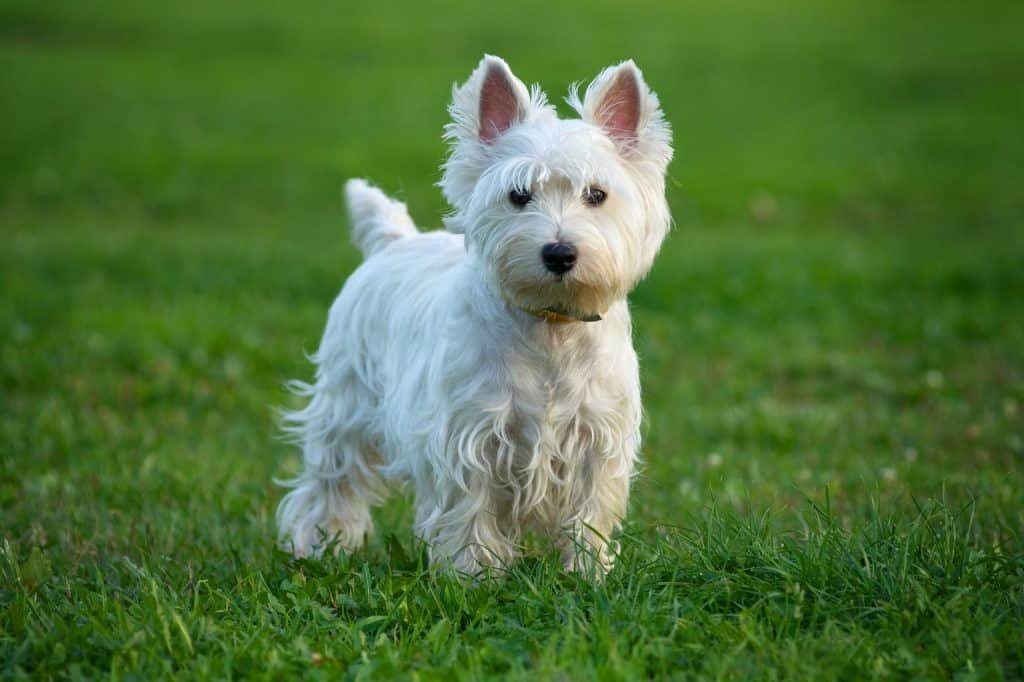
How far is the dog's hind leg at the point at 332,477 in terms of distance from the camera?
570 centimetres

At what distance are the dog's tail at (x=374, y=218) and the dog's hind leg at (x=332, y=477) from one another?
0.77 meters

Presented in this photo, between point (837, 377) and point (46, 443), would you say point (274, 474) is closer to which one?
point (46, 443)

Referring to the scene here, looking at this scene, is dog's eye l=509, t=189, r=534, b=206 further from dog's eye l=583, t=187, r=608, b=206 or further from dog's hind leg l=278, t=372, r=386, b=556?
dog's hind leg l=278, t=372, r=386, b=556

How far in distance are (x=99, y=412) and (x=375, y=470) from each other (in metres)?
2.95

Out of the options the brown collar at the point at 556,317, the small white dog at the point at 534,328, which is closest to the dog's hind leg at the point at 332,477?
the small white dog at the point at 534,328

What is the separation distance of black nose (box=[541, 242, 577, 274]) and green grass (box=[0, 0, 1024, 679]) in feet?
3.29

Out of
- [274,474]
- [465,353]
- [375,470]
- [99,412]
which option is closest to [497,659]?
[465,353]

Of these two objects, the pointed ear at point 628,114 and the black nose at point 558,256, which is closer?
the black nose at point 558,256

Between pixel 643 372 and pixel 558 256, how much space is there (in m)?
5.01

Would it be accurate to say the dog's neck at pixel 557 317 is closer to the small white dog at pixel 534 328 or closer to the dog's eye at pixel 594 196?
the small white dog at pixel 534 328

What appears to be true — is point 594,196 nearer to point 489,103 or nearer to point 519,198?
point 519,198

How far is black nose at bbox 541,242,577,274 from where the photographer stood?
14.2ft

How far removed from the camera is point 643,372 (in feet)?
30.3

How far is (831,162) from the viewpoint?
1962 cm
